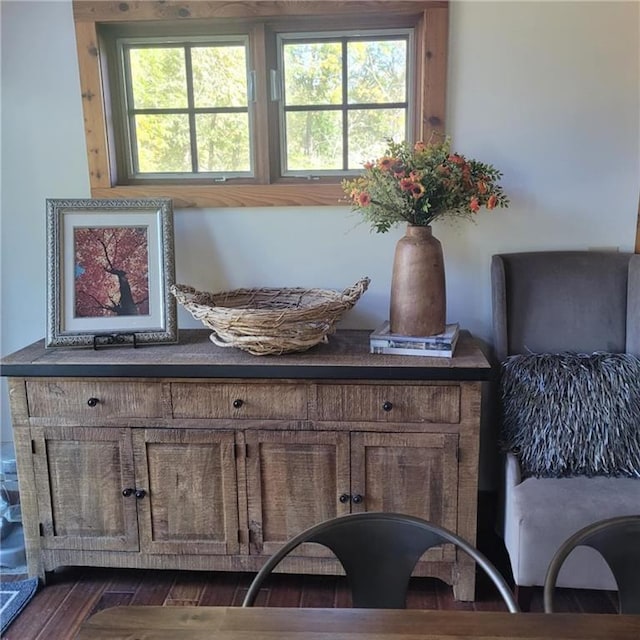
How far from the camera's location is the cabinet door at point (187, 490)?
6.62 ft

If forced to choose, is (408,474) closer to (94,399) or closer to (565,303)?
(565,303)

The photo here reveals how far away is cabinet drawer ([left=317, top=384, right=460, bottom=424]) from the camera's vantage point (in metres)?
1.92

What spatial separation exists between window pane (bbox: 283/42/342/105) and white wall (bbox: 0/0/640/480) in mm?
433

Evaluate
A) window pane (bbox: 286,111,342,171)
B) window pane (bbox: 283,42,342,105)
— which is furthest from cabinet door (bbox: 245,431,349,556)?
window pane (bbox: 283,42,342,105)

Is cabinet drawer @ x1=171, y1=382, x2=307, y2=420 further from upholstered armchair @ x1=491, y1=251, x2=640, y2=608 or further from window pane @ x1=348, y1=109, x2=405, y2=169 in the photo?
window pane @ x1=348, y1=109, x2=405, y2=169

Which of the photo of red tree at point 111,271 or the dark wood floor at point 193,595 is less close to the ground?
the photo of red tree at point 111,271

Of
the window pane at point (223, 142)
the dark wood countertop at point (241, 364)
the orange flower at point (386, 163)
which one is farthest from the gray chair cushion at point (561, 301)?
the window pane at point (223, 142)

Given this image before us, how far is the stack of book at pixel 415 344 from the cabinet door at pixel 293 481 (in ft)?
1.05

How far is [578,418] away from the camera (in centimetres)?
194

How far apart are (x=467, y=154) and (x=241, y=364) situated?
3.79 ft

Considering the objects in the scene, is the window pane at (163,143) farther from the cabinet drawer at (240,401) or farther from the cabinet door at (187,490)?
the cabinet door at (187,490)

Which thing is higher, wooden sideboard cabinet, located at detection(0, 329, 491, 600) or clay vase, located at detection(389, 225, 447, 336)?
clay vase, located at detection(389, 225, 447, 336)

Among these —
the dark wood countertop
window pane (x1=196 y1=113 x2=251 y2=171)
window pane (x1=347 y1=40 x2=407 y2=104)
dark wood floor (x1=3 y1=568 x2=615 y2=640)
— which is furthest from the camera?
window pane (x1=196 y1=113 x2=251 y2=171)

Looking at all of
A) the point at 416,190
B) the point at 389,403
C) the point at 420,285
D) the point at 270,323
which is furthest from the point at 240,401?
the point at 416,190
